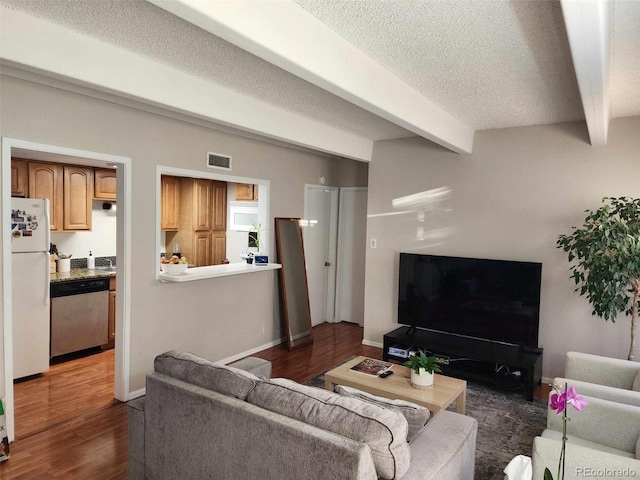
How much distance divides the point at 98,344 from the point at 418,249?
3.78 metres

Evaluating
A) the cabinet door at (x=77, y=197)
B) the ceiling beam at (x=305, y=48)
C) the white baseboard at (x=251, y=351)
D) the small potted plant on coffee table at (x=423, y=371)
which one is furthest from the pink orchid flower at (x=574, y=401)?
the cabinet door at (x=77, y=197)

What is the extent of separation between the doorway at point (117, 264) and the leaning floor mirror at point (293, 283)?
6.40ft

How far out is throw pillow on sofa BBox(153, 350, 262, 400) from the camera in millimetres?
2052

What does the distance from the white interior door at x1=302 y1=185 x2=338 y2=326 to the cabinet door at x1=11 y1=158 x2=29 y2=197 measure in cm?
314

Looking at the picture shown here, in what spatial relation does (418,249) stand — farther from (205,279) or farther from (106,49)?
(106,49)

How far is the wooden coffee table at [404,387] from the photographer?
2.89 m

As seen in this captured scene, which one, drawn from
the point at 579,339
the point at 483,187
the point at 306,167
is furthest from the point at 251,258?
the point at 579,339

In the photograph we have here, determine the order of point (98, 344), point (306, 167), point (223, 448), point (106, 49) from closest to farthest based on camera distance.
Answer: point (223, 448) → point (106, 49) → point (98, 344) → point (306, 167)

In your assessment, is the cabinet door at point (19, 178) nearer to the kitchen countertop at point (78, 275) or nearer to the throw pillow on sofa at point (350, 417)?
the kitchen countertop at point (78, 275)

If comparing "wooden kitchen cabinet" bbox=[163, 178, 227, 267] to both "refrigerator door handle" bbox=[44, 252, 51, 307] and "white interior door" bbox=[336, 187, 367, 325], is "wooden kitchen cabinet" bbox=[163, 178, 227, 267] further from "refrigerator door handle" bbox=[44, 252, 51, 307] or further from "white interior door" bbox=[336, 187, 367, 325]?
"refrigerator door handle" bbox=[44, 252, 51, 307]

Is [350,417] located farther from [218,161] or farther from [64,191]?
[64,191]

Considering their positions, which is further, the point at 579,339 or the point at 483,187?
the point at 483,187

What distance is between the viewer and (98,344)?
15.9 ft

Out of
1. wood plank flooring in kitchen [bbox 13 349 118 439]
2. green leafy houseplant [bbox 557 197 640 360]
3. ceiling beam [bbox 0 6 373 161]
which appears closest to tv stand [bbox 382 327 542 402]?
green leafy houseplant [bbox 557 197 640 360]
